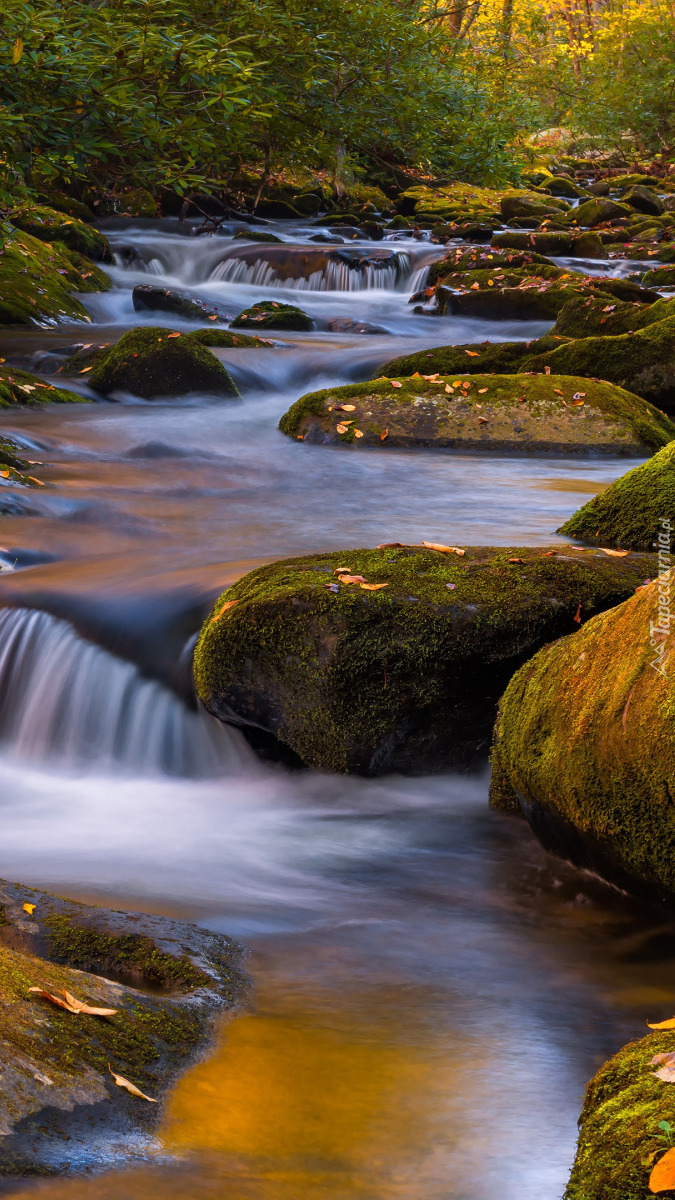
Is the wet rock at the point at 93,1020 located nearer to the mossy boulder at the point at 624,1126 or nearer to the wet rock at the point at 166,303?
the mossy boulder at the point at 624,1126

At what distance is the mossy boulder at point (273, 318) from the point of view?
1473cm

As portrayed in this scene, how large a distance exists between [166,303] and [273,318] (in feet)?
5.39

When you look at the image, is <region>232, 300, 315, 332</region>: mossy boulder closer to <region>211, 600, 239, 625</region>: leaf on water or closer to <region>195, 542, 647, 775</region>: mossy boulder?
<region>211, 600, 239, 625</region>: leaf on water

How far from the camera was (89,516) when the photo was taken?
7395 mm

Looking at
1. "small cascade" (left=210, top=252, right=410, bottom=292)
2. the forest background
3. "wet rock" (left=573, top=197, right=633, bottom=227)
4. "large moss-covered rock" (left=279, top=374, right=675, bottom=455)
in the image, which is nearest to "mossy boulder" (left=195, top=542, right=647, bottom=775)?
"large moss-covered rock" (left=279, top=374, right=675, bottom=455)

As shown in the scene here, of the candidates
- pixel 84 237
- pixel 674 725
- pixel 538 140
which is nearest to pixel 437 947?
pixel 674 725

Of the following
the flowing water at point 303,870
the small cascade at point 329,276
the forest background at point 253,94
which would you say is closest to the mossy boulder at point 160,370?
the forest background at point 253,94

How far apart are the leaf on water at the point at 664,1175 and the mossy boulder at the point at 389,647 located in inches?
104

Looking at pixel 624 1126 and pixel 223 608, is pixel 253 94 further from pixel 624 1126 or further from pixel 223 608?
pixel 624 1126

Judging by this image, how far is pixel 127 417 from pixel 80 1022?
8.60 metres

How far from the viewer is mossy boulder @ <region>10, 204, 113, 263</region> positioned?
1666 cm

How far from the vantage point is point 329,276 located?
1808cm

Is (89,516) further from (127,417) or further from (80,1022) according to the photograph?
(80,1022)

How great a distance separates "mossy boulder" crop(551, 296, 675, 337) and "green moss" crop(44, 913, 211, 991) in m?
9.55
